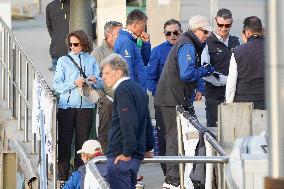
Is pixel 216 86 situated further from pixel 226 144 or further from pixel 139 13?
pixel 226 144

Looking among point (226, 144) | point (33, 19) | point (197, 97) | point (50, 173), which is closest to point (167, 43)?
point (197, 97)

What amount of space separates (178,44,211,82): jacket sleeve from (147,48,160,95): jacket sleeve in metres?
1.33

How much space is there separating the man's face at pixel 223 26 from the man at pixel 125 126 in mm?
3901

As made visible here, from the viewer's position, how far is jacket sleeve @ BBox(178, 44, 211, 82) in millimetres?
13930

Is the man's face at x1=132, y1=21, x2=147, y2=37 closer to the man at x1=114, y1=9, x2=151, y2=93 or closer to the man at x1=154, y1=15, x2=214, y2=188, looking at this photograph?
the man at x1=114, y1=9, x2=151, y2=93

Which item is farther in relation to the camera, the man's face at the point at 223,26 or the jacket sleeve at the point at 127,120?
the man's face at the point at 223,26

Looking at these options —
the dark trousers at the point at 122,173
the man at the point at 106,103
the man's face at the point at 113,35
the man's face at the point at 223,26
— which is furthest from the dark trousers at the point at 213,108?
the dark trousers at the point at 122,173

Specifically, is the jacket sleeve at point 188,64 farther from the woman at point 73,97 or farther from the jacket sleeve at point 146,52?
the jacket sleeve at point 146,52

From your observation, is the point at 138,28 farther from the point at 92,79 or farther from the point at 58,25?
the point at 58,25

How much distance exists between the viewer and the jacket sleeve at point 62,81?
14.4 metres

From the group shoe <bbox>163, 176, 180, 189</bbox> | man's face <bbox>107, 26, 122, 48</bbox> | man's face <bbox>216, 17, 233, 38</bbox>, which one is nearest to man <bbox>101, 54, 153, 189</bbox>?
shoe <bbox>163, 176, 180, 189</bbox>

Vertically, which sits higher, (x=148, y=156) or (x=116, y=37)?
(x=116, y=37)

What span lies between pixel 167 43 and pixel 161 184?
161cm

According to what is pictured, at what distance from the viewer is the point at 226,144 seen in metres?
12.0
